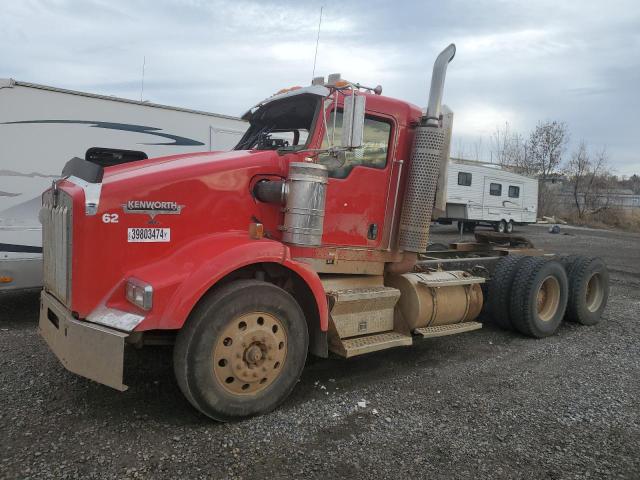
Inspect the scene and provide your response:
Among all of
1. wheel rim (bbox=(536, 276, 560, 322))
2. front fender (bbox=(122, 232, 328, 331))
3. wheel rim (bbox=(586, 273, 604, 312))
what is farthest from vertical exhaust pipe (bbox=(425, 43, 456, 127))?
wheel rim (bbox=(586, 273, 604, 312))

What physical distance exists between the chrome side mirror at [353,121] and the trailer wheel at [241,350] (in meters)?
1.30

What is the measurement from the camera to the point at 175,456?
3.25 m

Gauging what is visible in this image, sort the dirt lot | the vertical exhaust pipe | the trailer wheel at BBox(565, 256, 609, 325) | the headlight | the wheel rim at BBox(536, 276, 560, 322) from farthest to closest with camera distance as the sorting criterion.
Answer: the trailer wheel at BBox(565, 256, 609, 325) < the wheel rim at BBox(536, 276, 560, 322) < the vertical exhaust pipe < the headlight < the dirt lot

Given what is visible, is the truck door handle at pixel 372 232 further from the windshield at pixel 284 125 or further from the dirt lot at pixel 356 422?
the dirt lot at pixel 356 422

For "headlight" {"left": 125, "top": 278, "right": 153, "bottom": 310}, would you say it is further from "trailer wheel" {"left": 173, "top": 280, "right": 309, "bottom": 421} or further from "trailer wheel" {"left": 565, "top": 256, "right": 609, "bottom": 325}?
"trailer wheel" {"left": 565, "top": 256, "right": 609, "bottom": 325}

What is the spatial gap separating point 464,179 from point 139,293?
2186cm

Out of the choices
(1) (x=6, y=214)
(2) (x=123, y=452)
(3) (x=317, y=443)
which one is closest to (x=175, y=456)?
(2) (x=123, y=452)

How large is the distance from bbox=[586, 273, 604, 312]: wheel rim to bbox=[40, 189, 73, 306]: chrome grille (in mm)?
7070

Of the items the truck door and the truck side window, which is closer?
the truck side window

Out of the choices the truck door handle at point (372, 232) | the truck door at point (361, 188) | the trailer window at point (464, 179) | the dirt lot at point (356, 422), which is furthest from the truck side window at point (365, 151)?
the trailer window at point (464, 179)

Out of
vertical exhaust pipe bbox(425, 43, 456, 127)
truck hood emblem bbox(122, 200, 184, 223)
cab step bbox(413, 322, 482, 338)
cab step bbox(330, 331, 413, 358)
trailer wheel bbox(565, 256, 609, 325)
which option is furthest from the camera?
trailer wheel bbox(565, 256, 609, 325)

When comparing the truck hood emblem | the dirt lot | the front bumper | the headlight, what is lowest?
the dirt lot

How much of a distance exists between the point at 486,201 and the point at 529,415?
2194 centimetres

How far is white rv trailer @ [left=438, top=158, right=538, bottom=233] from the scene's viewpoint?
23359mm
